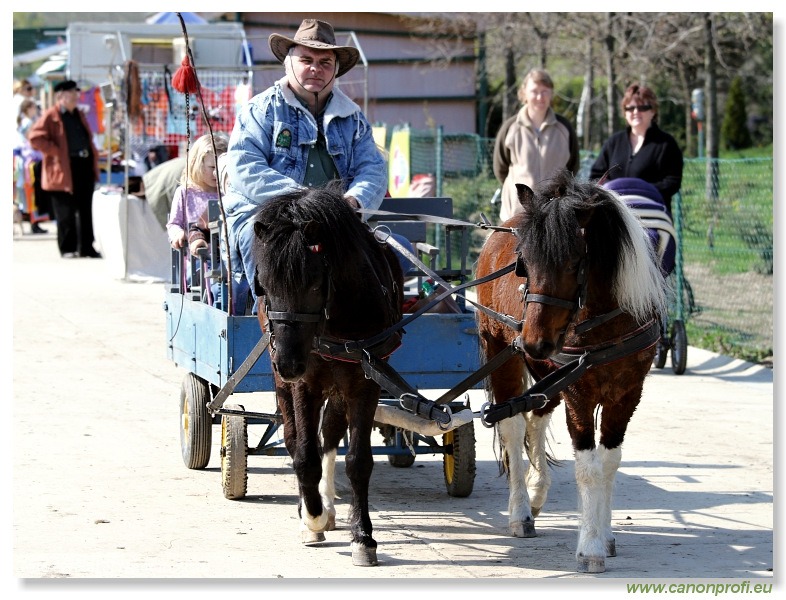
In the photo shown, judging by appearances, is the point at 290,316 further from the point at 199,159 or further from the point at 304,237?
the point at 199,159

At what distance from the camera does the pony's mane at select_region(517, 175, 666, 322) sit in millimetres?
5008

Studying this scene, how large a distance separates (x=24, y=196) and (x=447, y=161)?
8.76 meters

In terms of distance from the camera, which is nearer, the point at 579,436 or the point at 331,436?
the point at 579,436

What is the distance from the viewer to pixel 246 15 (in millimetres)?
24078

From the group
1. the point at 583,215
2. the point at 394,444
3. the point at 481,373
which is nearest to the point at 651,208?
the point at 394,444

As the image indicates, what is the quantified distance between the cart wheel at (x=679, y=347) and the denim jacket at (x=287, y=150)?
4.96 meters

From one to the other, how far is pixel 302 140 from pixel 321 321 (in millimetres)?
1343

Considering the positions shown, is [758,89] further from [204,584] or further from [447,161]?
[204,584]

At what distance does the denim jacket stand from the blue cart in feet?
0.98

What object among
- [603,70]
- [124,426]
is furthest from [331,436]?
[603,70]

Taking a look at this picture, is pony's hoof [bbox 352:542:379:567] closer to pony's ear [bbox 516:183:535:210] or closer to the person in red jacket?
pony's ear [bbox 516:183:535:210]

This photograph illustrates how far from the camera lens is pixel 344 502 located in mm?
6832

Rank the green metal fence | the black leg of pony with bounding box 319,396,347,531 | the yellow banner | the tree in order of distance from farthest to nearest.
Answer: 1. the tree
2. the yellow banner
3. the green metal fence
4. the black leg of pony with bounding box 319,396,347,531

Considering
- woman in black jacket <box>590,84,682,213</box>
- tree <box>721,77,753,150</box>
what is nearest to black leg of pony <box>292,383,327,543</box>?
woman in black jacket <box>590,84,682,213</box>
